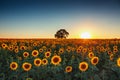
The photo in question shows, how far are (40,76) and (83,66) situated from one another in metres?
1.01

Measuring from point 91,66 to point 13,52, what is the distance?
17.0ft

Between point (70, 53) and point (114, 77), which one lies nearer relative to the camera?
point (114, 77)

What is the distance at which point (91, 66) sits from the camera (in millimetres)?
7305

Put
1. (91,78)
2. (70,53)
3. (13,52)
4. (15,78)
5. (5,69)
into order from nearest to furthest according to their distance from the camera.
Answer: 1. (91,78)
2. (15,78)
3. (5,69)
4. (70,53)
5. (13,52)

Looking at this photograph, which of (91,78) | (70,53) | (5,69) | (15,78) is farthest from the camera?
(70,53)

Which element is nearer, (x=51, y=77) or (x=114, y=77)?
(x=114, y=77)

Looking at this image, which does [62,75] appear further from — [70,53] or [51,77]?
[70,53]

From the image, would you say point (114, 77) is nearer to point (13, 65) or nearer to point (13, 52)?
point (13, 65)

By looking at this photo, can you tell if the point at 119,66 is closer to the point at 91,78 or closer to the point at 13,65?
the point at 91,78

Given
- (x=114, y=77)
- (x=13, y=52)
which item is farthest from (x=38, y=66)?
(x=13, y=52)

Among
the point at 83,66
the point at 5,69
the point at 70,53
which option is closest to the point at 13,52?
the point at 70,53

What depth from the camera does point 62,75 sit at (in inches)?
292

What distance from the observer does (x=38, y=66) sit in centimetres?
750

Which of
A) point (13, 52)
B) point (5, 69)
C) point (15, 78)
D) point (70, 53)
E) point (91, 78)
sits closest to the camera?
point (91, 78)
